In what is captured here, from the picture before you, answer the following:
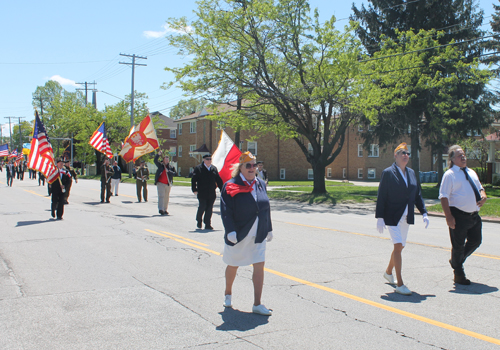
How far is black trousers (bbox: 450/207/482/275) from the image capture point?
622cm

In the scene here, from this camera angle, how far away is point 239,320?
488cm

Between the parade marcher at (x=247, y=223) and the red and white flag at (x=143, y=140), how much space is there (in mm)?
13874

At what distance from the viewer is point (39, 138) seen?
47.3 feet

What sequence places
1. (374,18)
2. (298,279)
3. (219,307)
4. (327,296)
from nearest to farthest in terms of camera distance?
(219,307), (327,296), (298,279), (374,18)

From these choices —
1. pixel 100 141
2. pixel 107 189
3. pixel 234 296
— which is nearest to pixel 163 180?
pixel 107 189

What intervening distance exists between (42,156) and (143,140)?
5265 mm

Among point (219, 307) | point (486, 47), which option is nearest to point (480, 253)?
point (219, 307)

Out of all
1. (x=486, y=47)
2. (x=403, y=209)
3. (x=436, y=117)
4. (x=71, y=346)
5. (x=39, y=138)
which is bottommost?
(x=71, y=346)

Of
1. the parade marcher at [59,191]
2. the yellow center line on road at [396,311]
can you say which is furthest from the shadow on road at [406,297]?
the parade marcher at [59,191]

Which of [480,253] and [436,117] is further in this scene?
[436,117]

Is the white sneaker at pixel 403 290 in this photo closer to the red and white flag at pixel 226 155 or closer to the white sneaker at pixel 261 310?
the white sneaker at pixel 261 310

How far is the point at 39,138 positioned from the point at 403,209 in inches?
482

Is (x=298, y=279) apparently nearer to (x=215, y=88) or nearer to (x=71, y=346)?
(x=71, y=346)

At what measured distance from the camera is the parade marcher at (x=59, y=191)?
13289 millimetres
